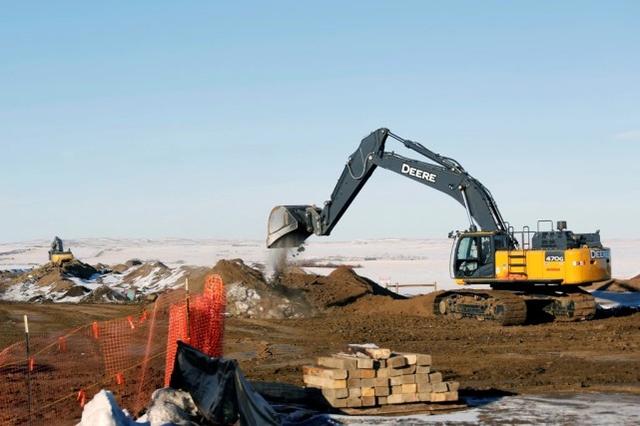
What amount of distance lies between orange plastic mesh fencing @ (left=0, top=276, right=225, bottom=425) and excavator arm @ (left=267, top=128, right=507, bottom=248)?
908cm

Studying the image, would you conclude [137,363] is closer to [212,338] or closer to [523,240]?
[212,338]

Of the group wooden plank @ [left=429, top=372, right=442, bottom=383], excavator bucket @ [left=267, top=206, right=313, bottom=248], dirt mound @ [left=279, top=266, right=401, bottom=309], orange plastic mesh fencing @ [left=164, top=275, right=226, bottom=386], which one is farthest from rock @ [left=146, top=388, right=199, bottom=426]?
dirt mound @ [left=279, top=266, right=401, bottom=309]

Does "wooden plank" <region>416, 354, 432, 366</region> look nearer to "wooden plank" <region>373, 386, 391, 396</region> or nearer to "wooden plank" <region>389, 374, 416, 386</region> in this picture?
"wooden plank" <region>389, 374, 416, 386</region>

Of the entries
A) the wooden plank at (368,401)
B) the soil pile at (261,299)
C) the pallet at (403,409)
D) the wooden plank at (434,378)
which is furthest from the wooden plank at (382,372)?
the soil pile at (261,299)

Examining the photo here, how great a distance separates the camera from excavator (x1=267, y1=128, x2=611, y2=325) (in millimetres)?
26891

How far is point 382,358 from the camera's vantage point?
1404 centimetres

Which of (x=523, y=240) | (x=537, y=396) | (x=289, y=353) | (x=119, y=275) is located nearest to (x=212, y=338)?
(x=537, y=396)

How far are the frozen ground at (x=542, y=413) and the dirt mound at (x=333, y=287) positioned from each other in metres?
18.2

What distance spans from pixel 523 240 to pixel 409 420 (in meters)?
15.5

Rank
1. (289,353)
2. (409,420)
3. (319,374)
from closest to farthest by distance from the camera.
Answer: (409,420) < (319,374) < (289,353)

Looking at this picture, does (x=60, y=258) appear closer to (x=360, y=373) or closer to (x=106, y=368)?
(x=106, y=368)

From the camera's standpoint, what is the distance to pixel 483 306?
2772 centimetres

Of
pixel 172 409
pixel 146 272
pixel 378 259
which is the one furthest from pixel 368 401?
pixel 378 259

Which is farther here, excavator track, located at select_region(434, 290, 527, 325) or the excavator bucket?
the excavator bucket
